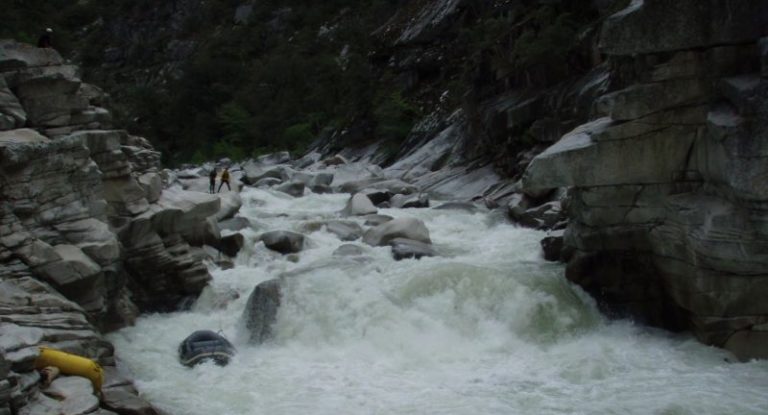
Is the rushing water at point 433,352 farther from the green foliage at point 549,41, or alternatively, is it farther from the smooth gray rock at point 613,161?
the green foliage at point 549,41

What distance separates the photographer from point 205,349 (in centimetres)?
1258


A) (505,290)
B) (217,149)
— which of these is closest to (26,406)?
(505,290)

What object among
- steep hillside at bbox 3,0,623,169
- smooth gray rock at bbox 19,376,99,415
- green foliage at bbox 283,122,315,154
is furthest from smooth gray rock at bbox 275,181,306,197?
green foliage at bbox 283,122,315,154

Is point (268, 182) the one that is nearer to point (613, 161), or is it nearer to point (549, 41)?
point (549, 41)

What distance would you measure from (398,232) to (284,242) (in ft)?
8.73

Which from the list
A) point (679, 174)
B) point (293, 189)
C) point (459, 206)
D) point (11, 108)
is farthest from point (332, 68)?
point (679, 174)

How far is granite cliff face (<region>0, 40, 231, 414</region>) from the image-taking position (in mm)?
11352

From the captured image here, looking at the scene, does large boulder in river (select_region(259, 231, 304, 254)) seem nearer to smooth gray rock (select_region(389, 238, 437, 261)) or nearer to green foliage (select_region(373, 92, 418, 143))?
smooth gray rock (select_region(389, 238, 437, 261))

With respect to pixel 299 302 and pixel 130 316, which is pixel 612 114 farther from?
pixel 130 316

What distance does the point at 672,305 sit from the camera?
13391 mm

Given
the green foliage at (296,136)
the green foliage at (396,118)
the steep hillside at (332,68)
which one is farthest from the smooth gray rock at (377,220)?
the green foliage at (296,136)

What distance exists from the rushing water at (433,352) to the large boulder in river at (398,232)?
78cm

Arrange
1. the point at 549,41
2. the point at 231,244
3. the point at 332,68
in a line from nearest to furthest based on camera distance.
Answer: the point at 231,244 < the point at 549,41 < the point at 332,68

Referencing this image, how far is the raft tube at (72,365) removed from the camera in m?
10.3
